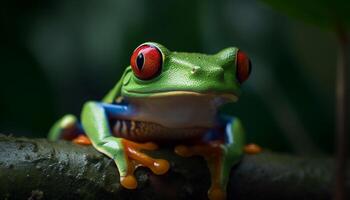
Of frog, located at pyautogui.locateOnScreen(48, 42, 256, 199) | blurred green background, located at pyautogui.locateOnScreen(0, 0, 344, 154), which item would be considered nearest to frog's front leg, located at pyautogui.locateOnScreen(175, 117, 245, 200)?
frog, located at pyautogui.locateOnScreen(48, 42, 256, 199)

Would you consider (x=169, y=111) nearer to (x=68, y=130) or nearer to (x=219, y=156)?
(x=219, y=156)

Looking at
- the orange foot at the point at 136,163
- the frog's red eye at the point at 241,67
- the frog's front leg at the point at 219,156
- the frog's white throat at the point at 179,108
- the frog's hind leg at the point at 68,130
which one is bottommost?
the frog's hind leg at the point at 68,130

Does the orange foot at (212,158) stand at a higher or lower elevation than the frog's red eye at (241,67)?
lower

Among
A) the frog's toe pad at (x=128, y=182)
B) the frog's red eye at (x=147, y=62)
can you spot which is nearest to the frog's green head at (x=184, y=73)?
the frog's red eye at (x=147, y=62)

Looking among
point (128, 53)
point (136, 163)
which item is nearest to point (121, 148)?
point (136, 163)

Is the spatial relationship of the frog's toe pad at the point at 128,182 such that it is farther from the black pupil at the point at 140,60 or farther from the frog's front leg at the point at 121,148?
the black pupil at the point at 140,60

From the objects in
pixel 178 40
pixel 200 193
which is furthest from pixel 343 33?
pixel 178 40

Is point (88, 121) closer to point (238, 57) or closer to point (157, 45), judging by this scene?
point (157, 45)

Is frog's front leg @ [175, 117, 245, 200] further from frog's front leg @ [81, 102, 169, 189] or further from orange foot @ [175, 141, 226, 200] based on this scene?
frog's front leg @ [81, 102, 169, 189]
